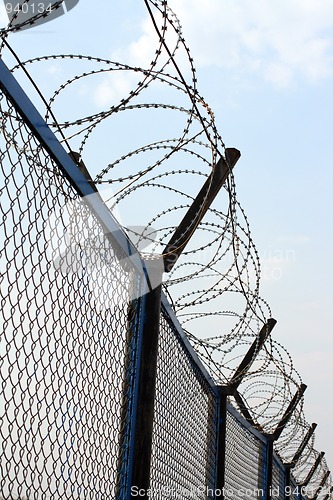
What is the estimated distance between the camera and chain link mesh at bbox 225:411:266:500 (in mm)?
6168

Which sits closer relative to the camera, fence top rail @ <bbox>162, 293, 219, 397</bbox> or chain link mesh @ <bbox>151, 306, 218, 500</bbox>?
chain link mesh @ <bbox>151, 306, 218, 500</bbox>

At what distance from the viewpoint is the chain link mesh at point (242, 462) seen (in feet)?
20.2

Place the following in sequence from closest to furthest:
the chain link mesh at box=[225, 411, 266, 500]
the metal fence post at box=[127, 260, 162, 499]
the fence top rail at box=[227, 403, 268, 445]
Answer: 1. the metal fence post at box=[127, 260, 162, 499]
2. the chain link mesh at box=[225, 411, 266, 500]
3. the fence top rail at box=[227, 403, 268, 445]

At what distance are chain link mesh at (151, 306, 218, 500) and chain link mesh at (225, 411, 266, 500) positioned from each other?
75 cm

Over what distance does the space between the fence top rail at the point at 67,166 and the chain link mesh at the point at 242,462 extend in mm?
3182

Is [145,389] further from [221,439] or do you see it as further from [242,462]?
[242,462]

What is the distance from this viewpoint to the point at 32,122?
2193 mm

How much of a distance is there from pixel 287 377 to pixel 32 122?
16.5 ft

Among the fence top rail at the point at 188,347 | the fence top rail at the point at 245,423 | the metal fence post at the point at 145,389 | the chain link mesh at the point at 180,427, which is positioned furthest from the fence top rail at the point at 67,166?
the fence top rail at the point at 245,423

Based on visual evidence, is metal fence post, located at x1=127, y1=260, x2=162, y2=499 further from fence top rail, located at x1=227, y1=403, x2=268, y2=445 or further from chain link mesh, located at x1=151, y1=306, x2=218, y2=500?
fence top rail, located at x1=227, y1=403, x2=268, y2=445

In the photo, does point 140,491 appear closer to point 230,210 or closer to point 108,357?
point 108,357

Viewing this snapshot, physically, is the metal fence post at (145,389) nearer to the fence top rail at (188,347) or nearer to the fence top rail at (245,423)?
the fence top rail at (188,347)

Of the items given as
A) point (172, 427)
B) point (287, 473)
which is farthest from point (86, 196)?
point (287, 473)

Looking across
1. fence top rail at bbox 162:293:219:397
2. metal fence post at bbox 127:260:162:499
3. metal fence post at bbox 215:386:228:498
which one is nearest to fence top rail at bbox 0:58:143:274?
metal fence post at bbox 127:260:162:499
